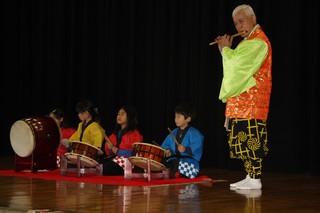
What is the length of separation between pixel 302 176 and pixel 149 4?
108 inches

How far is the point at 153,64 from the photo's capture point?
7363 mm

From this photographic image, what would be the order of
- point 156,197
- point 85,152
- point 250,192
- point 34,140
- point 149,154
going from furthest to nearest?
point 34,140 → point 85,152 → point 149,154 → point 250,192 → point 156,197

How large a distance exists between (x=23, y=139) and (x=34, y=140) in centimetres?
12

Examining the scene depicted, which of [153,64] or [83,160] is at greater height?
[153,64]

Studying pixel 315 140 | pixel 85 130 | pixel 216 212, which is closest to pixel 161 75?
pixel 85 130

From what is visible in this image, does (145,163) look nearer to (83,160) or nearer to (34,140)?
(83,160)

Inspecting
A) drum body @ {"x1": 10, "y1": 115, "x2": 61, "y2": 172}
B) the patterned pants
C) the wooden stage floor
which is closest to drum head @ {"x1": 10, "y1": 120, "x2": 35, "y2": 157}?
drum body @ {"x1": 10, "y1": 115, "x2": 61, "y2": 172}

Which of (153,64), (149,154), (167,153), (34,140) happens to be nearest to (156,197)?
(149,154)

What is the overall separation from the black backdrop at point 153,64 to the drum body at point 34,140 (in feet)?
5.07

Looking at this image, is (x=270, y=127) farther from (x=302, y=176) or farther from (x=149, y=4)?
(x=149, y=4)

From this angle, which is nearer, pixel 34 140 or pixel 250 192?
pixel 250 192

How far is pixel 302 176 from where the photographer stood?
6055mm

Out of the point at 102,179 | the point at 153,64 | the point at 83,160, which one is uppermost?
the point at 153,64

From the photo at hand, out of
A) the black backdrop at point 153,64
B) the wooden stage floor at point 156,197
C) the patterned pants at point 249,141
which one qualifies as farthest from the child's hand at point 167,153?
the black backdrop at point 153,64
